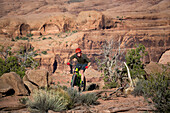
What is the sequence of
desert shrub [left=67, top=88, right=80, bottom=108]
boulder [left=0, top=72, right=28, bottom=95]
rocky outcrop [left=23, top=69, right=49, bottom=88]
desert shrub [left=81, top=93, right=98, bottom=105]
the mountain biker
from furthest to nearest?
1. rocky outcrop [left=23, top=69, right=49, bottom=88]
2. boulder [left=0, top=72, right=28, bottom=95]
3. the mountain biker
4. desert shrub [left=81, top=93, right=98, bottom=105]
5. desert shrub [left=67, top=88, right=80, bottom=108]

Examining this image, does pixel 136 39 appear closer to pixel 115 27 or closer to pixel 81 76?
pixel 115 27

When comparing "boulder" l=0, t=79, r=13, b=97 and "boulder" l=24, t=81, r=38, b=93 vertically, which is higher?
"boulder" l=0, t=79, r=13, b=97

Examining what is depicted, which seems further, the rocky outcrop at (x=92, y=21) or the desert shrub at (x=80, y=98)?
the rocky outcrop at (x=92, y=21)

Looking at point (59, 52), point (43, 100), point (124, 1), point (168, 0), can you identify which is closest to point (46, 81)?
point (43, 100)

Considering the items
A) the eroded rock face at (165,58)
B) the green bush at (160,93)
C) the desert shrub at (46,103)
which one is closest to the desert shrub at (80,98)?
the desert shrub at (46,103)

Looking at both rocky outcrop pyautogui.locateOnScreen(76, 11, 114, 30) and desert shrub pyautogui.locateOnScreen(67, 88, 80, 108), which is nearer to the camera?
desert shrub pyautogui.locateOnScreen(67, 88, 80, 108)

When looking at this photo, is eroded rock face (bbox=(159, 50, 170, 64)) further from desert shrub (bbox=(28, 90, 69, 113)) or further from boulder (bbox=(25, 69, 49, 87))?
desert shrub (bbox=(28, 90, 69, 113))

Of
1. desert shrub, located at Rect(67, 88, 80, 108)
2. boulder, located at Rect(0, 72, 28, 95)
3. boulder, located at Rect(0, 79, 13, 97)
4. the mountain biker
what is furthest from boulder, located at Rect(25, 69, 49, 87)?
desert shrub, located at Rect(67, 88, 80, 108)

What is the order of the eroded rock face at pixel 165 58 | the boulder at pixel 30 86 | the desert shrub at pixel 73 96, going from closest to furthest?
the desert shrub at pixel 73 96 < the boulder at pixel 30 86 < the eroded rock face at pixel 165 58

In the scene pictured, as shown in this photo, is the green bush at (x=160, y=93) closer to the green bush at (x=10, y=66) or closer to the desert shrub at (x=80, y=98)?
the desert shrub at (x=80, y=98)

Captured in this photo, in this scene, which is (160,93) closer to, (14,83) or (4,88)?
(4,88)

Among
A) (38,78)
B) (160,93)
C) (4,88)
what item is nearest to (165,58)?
(38,78)

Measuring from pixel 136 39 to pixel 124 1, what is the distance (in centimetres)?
7003

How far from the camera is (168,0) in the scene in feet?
316
